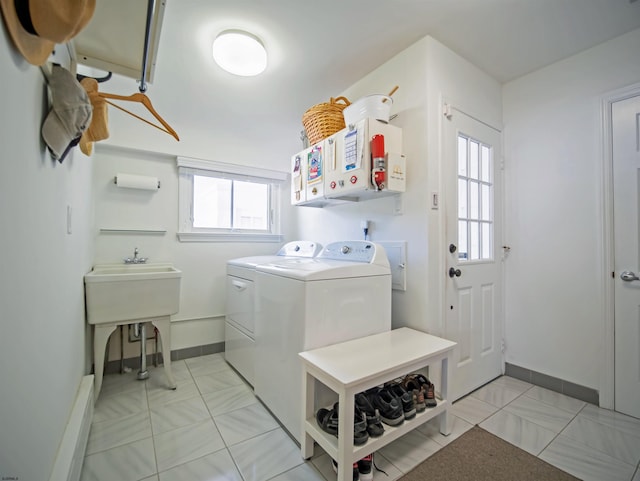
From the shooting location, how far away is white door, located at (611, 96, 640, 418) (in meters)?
1.74

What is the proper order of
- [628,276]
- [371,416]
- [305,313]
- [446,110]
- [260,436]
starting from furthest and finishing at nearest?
[446,110], [628,276], [260,436], [305,313], [371,416]

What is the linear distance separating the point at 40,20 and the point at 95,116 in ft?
2.32

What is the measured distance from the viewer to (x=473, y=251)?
211cm

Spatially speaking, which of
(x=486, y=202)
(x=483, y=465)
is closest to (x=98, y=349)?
(x=483, y=465)

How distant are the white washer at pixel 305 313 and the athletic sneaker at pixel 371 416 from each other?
0.21 metres

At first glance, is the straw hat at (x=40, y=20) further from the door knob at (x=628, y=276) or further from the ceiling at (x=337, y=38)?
the door knob at (x=628, y=276)

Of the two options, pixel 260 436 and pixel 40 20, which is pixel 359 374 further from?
pixel 40 20

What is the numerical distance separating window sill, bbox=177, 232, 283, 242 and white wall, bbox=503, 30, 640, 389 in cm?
239

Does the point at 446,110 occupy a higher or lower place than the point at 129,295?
higher

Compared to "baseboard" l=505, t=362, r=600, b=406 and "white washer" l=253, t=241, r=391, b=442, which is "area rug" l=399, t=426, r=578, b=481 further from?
"baseboard" l=505, t=362, r=600, b=406

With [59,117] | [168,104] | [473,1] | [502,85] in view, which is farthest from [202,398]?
[502,85]

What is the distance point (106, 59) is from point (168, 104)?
1.14 metres

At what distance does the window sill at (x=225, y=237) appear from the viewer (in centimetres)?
271

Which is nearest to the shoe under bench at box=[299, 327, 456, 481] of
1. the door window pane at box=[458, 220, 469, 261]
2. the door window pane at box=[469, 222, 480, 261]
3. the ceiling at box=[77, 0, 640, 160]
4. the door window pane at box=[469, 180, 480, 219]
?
the door window pane at box=[458, 220, 469, 261]
